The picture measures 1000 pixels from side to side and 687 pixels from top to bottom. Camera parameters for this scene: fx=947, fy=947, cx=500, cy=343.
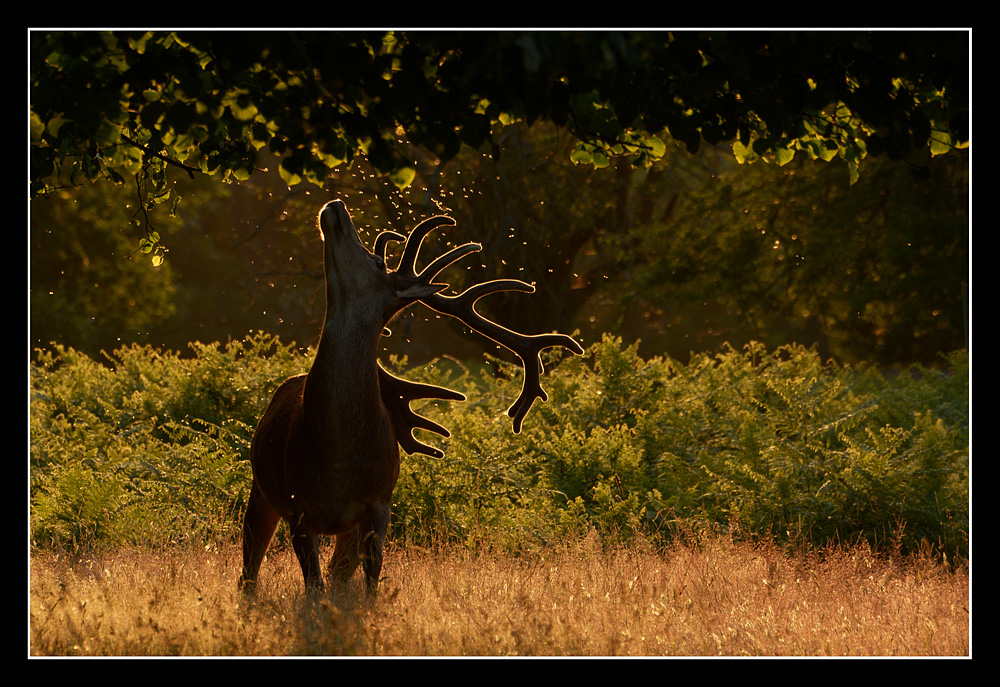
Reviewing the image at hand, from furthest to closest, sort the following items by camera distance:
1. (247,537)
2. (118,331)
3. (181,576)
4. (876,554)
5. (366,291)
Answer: (118,331) < (876,554) < (181,576) < (247,537) < (366,291)

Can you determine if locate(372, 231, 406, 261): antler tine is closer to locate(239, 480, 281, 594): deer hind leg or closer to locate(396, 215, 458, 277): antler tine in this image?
locate(396, 215, 458, 277): antler tine

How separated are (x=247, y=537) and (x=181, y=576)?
30.9 inches


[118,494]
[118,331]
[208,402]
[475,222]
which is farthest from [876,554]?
[118,331]

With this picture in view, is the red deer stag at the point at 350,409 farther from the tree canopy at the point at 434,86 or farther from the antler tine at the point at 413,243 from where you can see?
the tree canopy at the point at 434,86

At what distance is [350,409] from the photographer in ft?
16.8

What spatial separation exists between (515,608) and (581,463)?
399cm

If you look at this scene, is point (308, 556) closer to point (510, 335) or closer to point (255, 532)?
point (255, 532)

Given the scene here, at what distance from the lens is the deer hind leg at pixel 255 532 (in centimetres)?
595

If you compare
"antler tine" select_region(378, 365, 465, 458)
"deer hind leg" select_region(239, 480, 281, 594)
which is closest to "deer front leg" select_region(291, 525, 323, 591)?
"deer hind leg" select_region(239, 480, 281, 594)

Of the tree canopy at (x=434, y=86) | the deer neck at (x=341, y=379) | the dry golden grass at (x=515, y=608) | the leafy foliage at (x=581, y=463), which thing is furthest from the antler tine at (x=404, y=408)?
the leafy foliage at (x=581, y=463)

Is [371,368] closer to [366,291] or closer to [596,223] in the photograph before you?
[366,291]

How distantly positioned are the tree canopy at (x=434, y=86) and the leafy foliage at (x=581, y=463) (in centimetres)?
385

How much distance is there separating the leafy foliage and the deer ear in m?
3.34
